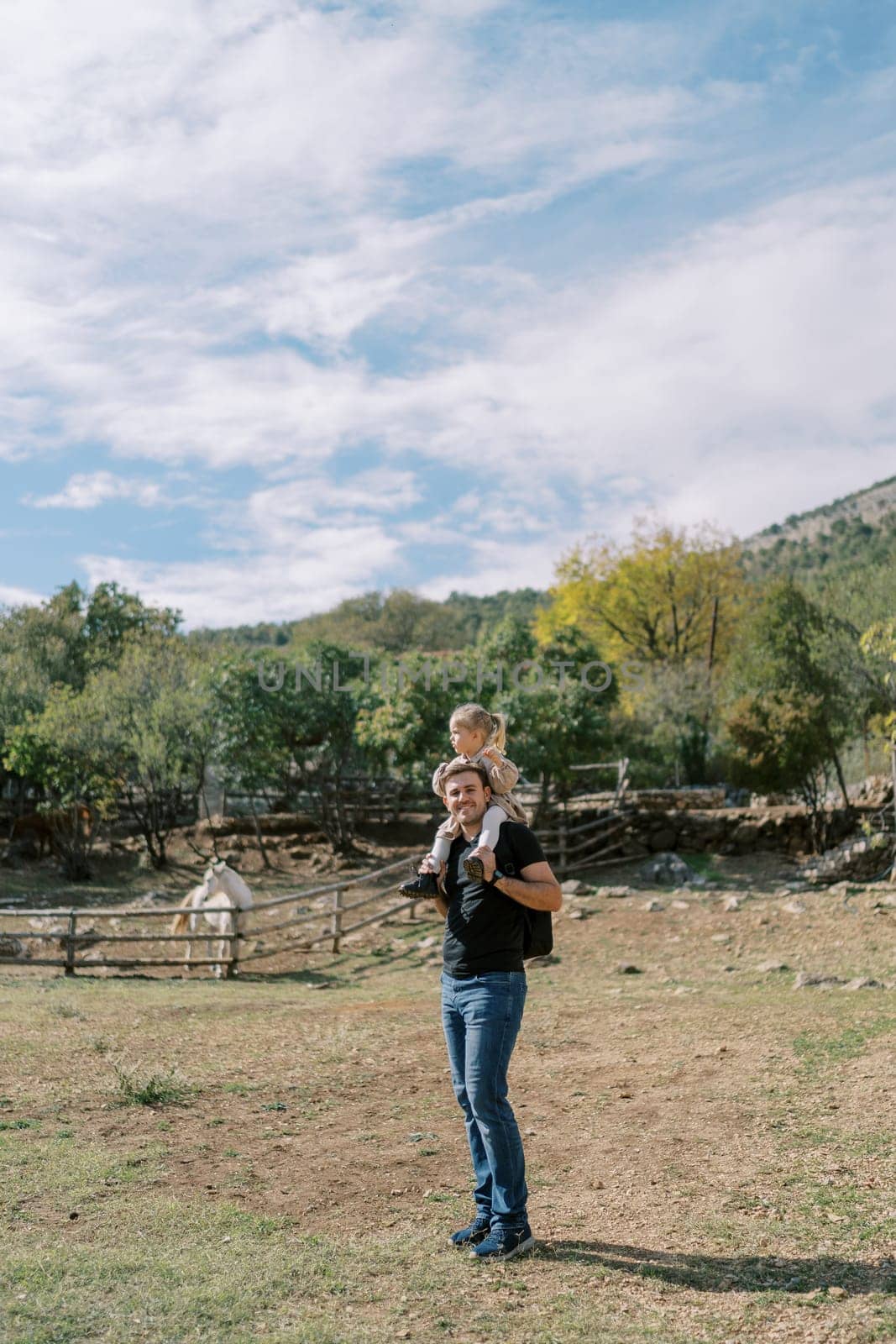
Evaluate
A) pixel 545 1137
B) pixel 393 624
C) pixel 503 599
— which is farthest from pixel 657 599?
pixel 503 599

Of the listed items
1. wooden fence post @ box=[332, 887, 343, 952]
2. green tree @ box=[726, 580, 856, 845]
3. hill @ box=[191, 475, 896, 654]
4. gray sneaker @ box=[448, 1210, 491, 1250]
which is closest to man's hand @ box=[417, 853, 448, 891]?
gray sneaker @ box=[448, 1210, 491, 1250]

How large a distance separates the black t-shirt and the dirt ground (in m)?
1.10

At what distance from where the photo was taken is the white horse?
1212 cm

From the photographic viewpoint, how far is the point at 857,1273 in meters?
3.82

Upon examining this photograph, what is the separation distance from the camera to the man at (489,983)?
3781mm

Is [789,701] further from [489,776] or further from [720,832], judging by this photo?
[489,776]

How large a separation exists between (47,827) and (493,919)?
21.9 meters

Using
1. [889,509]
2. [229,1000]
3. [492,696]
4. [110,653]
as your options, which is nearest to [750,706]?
[492,696]

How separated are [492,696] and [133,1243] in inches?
578

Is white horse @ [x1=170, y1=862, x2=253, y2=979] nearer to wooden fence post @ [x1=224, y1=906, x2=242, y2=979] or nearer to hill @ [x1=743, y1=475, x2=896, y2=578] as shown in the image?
wooden fence post @ [x1=224, y1=906, x2=242, y2=979]

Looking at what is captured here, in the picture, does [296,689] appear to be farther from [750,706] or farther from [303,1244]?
[303,1244]

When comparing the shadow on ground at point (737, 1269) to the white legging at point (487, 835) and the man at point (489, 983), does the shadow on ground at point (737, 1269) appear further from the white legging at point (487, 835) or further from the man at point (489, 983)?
the white legging at point (487, 835)

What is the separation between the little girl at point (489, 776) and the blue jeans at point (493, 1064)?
1.24 feet

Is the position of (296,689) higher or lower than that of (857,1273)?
higher
